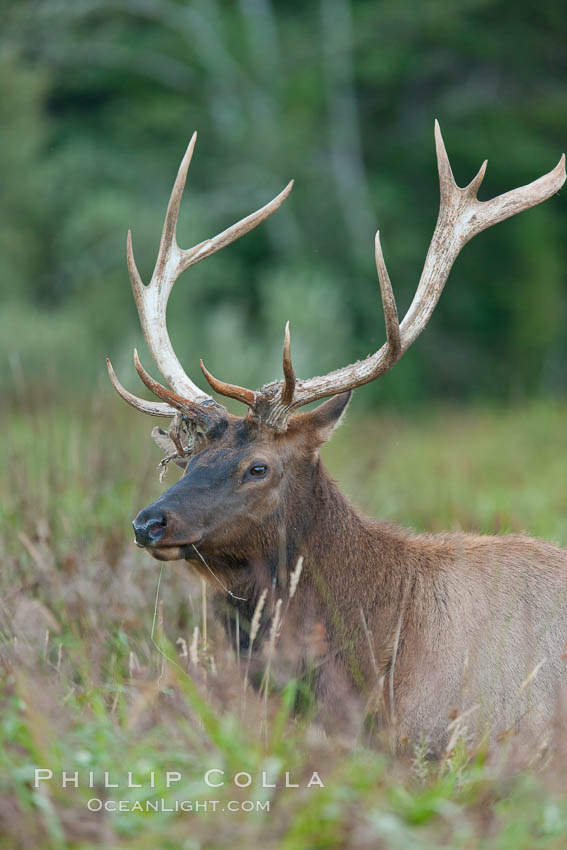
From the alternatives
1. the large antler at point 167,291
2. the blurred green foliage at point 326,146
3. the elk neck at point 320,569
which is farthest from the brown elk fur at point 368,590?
the blurred green foliage at point 326,146

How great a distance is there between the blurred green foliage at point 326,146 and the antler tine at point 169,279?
1363 cm

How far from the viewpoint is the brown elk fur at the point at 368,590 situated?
4145mm

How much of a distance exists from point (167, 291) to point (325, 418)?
119 centimetres

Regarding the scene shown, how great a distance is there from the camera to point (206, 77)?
22500 mm

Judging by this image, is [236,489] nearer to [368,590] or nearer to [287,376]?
[287,376]

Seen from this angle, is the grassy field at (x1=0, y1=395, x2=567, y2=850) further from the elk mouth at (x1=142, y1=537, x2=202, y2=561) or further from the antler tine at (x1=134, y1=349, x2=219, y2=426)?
the antler tine at (x1=134, y1=349, x2=219, y2=426)

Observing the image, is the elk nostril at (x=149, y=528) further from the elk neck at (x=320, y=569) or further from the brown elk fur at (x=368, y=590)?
the elk neck at (x=320, y=569)

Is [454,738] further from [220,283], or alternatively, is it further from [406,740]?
[220,283]

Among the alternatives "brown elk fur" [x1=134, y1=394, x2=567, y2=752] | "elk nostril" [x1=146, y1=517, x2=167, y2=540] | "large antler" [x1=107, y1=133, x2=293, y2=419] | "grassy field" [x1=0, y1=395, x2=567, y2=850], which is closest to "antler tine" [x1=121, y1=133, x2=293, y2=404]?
"large antler" [x1=107, y1=133, x2=293, y2=419]

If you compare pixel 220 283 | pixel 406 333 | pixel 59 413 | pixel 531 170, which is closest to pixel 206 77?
pixel 220 283

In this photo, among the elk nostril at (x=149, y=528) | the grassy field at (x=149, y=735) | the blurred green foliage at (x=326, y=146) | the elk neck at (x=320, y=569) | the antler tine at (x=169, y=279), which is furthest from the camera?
the blurred green foliage at (x=326, y=146)

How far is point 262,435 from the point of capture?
14.7ft

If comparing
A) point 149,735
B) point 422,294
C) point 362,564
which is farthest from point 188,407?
point 149,735

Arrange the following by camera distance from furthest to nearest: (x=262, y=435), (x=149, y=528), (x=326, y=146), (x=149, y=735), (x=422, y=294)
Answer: (x=326, y=146), (x=422, y=294), (x=262, y=435), (x=149, y=528), (x=149, y=735)
